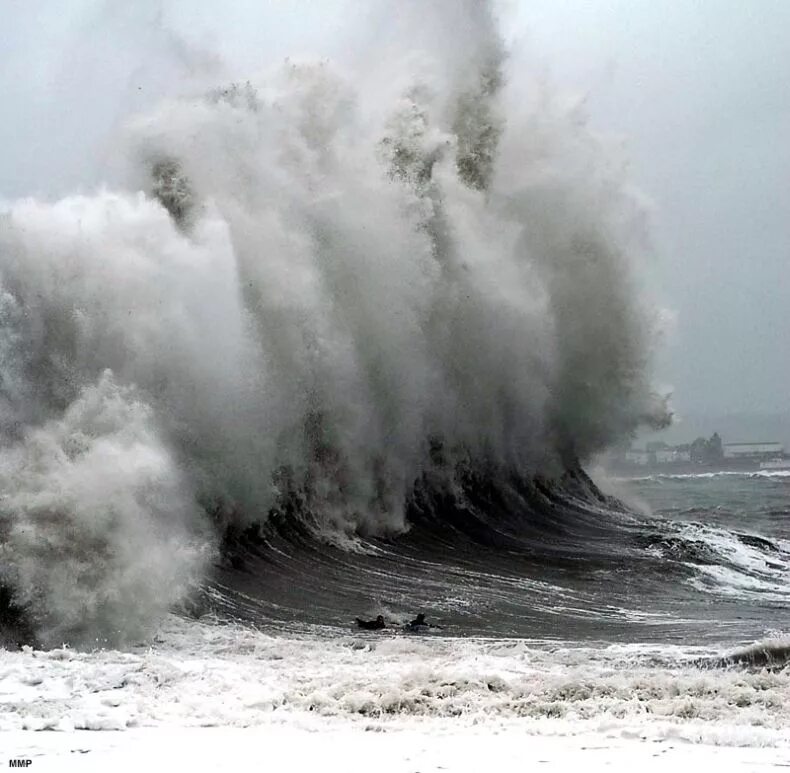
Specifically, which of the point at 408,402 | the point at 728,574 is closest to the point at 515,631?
the point at 728,574

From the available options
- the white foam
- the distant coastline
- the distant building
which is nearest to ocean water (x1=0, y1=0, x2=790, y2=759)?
the white foam

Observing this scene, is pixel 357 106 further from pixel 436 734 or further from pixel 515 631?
pixel 436 734

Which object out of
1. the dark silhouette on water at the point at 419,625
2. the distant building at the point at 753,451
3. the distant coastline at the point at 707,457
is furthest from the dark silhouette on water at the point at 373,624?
the distant building at the point at 753,451

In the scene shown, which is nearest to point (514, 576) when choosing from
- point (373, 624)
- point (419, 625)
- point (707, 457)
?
point (419, 625)

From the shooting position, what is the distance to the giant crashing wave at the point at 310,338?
11727mm

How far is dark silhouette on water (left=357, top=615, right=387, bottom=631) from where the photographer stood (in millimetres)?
11273

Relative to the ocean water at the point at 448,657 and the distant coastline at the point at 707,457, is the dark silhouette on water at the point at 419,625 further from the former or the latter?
the distant coastline at the point at 707,457

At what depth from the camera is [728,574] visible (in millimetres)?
15617

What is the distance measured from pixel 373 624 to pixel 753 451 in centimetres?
9459

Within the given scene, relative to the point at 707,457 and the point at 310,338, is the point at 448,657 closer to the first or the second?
the point at 310,338

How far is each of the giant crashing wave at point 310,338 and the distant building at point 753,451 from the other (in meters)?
66.8

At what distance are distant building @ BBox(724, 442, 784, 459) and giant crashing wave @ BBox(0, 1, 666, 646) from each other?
6681 centimetres

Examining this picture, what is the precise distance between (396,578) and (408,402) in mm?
5976

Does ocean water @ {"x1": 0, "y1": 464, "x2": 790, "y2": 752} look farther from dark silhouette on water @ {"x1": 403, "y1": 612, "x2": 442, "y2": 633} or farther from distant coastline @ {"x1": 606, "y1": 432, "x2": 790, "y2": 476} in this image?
distant coastline @ {"x1": 606, "y1": 432, "x2": 790, "y2": 476}
